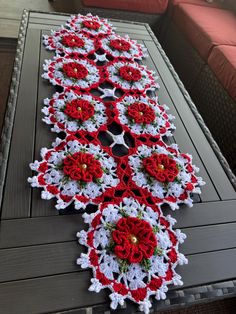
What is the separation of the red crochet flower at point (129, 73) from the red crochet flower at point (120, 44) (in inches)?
5.9

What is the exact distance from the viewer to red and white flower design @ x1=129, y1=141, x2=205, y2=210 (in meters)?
0.83

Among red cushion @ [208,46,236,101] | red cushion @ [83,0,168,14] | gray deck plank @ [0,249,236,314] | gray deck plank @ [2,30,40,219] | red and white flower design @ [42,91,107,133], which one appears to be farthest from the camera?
red cushion @ [83,0,168,14]

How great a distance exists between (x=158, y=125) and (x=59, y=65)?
48 cm

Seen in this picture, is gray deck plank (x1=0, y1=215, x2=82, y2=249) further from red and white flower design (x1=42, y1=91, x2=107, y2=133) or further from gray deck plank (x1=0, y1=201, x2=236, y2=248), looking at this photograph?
red and white flower design (x1=42, y1=91, x2=107, y2=133)

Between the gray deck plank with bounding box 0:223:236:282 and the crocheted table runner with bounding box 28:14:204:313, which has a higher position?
the crocheted table runner with bounding box 28:14:204:313

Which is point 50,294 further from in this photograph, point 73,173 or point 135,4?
point 135,4

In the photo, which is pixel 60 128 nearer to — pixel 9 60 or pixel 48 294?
pixel 48 294

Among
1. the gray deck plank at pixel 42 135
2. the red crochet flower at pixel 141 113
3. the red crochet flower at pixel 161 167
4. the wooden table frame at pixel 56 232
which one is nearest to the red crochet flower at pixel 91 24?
the gray deck plank at pixel 42 135

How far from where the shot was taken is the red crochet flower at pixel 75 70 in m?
1.11

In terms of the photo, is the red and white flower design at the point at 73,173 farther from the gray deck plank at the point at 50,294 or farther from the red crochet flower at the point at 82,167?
the gray deck plank at the point at 50,294

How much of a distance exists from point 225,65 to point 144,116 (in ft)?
2.82

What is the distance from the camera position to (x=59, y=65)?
1.15 meters

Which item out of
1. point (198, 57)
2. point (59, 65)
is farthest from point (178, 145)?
point (198, 57)

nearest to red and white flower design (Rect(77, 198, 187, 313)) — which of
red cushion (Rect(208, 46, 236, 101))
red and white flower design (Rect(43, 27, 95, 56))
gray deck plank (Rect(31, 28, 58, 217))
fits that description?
gray deck plank (Rect(31, 28, 58, 217))
